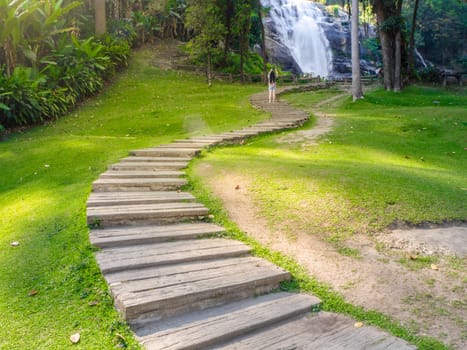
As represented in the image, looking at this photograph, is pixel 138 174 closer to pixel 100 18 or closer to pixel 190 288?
pixel 190 288

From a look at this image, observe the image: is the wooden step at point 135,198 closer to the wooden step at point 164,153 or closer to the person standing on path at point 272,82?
the wooden step at point 164,153

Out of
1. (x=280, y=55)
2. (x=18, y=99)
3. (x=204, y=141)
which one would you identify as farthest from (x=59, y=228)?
(x=280, y=55)

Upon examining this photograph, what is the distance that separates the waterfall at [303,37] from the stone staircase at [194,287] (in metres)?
37.3

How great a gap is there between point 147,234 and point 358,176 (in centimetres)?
357

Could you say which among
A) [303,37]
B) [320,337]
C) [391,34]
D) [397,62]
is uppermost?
[303,37]

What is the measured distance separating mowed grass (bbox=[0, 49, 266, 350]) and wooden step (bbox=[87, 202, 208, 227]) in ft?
0.66

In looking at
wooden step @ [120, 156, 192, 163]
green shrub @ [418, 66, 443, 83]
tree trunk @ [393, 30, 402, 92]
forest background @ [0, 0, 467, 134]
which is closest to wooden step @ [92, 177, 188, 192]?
wooden step @ [120, 156, 192, 163]

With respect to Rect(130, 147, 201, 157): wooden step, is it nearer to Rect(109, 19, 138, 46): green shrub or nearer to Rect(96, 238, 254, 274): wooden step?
Rect(96, 238, 254, 274): wooden step

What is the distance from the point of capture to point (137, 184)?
20.6 ft

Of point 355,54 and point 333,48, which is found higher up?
point 333,48

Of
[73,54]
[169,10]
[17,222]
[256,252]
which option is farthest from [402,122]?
[169,10]

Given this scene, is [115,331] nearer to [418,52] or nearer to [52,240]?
[52,240]

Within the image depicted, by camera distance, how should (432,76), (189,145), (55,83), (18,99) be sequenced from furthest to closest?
1. (432,76)
2. (55,83)
3. (18,99)
4. (189,145)

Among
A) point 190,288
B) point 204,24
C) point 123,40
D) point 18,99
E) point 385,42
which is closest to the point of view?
point 190,288
